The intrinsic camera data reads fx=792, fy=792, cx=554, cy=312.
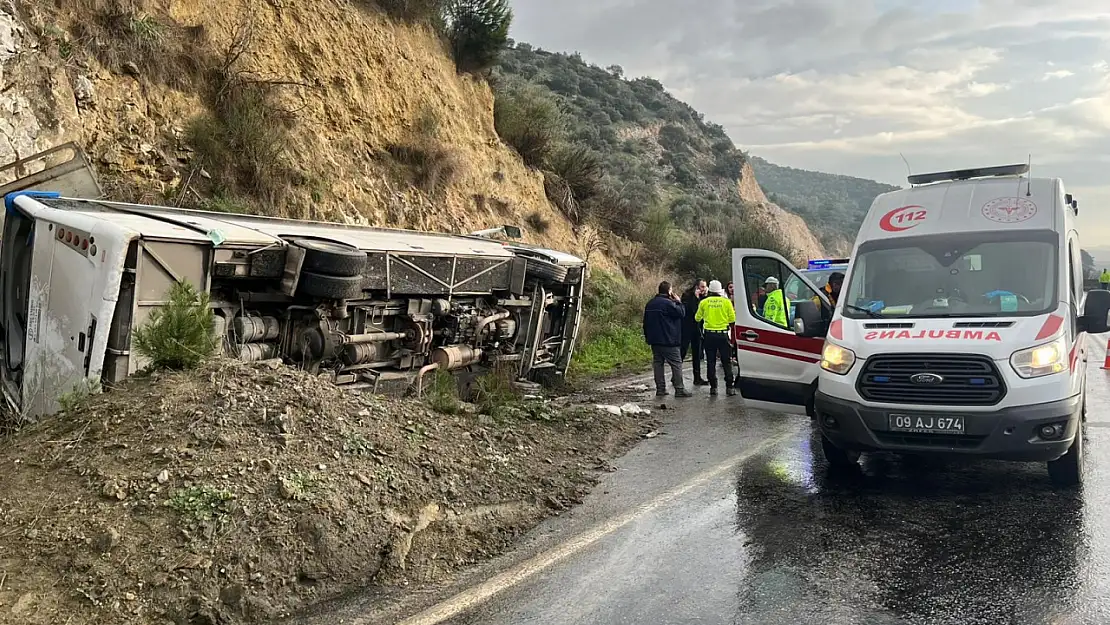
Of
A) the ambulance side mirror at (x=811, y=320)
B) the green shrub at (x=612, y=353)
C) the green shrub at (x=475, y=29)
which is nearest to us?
the ambulance side mirror at (x=811, y=320)

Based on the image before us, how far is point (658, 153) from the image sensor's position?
4847cm

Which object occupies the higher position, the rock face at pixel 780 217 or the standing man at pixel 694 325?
the rock face at pixel 780 217

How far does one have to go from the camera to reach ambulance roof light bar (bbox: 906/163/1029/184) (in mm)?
7281

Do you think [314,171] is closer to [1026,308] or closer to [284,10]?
[284,10]

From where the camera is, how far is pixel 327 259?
699 cm

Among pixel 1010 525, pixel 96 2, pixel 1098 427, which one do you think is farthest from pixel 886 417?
pixel 96 2

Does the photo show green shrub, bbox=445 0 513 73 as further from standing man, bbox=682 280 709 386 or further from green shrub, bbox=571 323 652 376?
standing man, bbox=682 280 709 386

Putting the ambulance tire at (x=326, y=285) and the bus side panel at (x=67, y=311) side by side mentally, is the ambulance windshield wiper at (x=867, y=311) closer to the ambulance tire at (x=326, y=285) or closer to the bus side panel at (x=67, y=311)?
the ambulance tire at (x=326, y=285)

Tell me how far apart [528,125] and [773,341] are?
16.2 meters

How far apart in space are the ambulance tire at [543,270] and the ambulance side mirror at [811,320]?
4.06 meters

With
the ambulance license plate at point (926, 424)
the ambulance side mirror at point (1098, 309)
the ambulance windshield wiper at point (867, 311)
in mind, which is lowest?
the ambulance license plate at point (926, 424)

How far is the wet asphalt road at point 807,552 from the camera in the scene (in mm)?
3916

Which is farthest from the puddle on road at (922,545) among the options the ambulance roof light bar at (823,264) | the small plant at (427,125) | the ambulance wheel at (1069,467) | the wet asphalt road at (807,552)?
the small plant at (427,125)

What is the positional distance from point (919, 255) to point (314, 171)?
35.6ft
